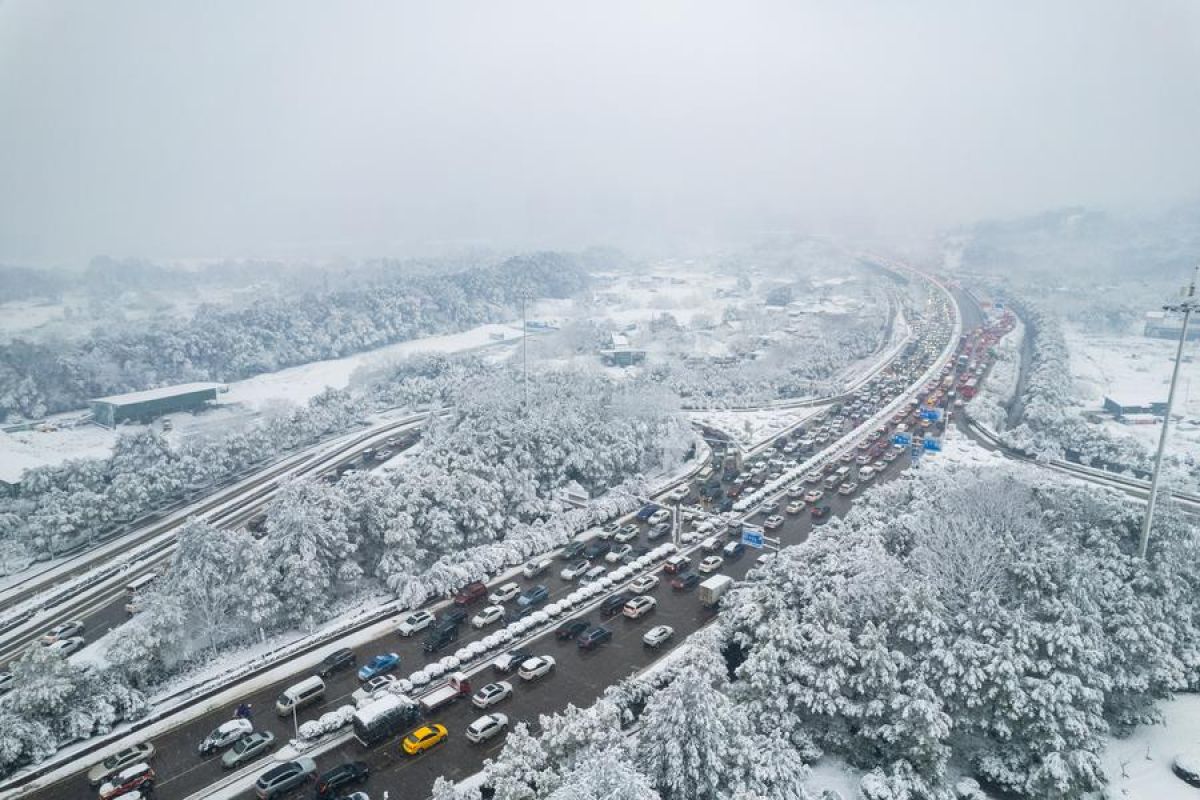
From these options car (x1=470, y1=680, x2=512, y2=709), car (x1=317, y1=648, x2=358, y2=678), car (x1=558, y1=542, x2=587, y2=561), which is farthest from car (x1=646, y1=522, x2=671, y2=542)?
car (x1=317, y1=648, x2=358, y2=678)

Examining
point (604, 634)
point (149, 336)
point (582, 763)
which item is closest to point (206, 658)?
point (604, 634)

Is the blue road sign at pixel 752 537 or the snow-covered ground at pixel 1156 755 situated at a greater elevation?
the blue road sign at pixel 752 537

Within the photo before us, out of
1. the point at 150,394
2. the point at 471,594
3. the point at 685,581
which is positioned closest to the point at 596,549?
the point at 685,581

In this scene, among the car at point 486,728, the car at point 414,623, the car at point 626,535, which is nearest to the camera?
the car at point 486,728

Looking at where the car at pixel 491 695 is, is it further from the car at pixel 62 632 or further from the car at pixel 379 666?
the car at pixel 62 632

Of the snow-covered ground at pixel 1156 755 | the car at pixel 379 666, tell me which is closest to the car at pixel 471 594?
the car at pixel 379 666

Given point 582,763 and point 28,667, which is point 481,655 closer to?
point 582,763

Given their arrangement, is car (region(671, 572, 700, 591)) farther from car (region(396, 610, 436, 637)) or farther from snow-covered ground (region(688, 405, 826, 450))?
snow-covered ground (region(688, 405, 826, 450))
